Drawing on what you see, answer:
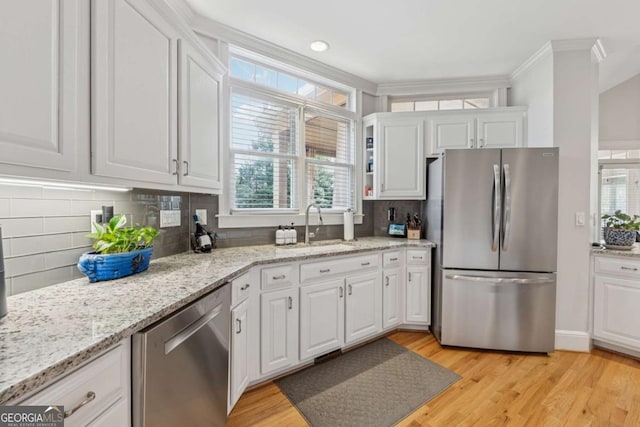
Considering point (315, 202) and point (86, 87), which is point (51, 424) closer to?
point (86, 87)

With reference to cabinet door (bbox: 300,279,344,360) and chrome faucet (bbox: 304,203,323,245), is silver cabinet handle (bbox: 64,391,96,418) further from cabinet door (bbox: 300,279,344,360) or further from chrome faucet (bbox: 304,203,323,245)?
chrome faucet (bbox: 304,203,323,245)

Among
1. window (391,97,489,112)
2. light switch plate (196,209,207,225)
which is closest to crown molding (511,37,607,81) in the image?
window (391,97,489,112)

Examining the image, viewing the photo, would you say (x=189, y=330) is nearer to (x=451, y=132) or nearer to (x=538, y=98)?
(x=451, y=132)

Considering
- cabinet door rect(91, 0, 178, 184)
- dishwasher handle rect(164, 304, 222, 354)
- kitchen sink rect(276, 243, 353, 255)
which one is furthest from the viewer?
kitchen sink rect(276, 243, 353, 255)

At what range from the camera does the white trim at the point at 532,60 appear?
262 centimetres

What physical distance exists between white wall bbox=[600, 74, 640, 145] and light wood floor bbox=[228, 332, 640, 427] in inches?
101

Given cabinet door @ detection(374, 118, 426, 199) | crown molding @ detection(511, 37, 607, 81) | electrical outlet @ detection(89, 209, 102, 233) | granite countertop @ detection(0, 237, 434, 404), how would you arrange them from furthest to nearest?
cabinet door @ detection(374, 118, 426, 199)
crown molding @ detection(511, 37, 607, 81)
electrical outlet @ detection(89, 209, 102, 233)
granite countertop @ detection(0, 237, 434, 404)

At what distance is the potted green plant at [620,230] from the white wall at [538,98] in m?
0.92

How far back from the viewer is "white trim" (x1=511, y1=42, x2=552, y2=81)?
262 cm

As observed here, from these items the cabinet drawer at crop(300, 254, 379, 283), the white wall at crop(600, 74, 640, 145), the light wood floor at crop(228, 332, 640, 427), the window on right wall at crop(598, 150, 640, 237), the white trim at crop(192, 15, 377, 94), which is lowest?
the light wood floor at crop(228, 332, 640, 427)

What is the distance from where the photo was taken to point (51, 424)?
0.66 meters

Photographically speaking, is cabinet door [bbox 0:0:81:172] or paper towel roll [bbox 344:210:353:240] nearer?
cabinet door [bbox 0:0:81:172]

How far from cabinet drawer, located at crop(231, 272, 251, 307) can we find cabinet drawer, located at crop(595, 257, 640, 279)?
9.80 feet

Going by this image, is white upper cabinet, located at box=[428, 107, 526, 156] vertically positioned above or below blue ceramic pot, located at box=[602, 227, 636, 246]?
above
